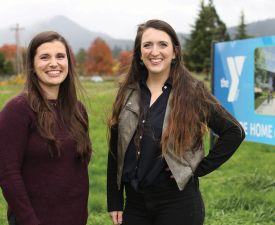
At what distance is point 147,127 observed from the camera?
2.18 m

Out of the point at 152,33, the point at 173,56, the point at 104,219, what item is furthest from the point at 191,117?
the point at 104,219

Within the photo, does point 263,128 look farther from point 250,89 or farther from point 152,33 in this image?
point 152,33

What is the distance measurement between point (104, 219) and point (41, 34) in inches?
104

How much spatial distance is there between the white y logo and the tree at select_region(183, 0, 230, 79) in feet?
145

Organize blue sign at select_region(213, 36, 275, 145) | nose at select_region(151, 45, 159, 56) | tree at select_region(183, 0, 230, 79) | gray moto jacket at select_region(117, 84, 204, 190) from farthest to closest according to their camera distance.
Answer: tree at select_region(183, 0, 230, 79) < blue sign at select_region(213, 36, 275, 145) < nose at select_region(151, 45, 159, 56) < gray moto jacket at select_region(117, 84, 204, 190)

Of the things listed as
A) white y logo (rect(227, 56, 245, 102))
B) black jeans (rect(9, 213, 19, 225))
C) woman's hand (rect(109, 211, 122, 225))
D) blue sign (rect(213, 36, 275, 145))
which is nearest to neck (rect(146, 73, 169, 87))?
woman's hand (rect(109, 211, 122, 225))

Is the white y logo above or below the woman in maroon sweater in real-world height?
above

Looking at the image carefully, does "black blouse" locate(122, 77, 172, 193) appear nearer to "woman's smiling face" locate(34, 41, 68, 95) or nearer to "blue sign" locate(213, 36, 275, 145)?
"woman's smiling face" locate(34, 41, 68, 95)

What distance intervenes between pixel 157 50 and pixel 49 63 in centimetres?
77

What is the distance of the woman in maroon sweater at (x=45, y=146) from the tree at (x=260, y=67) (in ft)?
10.1

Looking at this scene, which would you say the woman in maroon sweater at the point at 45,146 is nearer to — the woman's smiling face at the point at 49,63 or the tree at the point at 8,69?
the woman's smiling face at the point at 49,63

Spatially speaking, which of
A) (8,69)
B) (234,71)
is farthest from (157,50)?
(8,69)

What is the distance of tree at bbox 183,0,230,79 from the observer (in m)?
50.0

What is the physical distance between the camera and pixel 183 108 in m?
2.11
